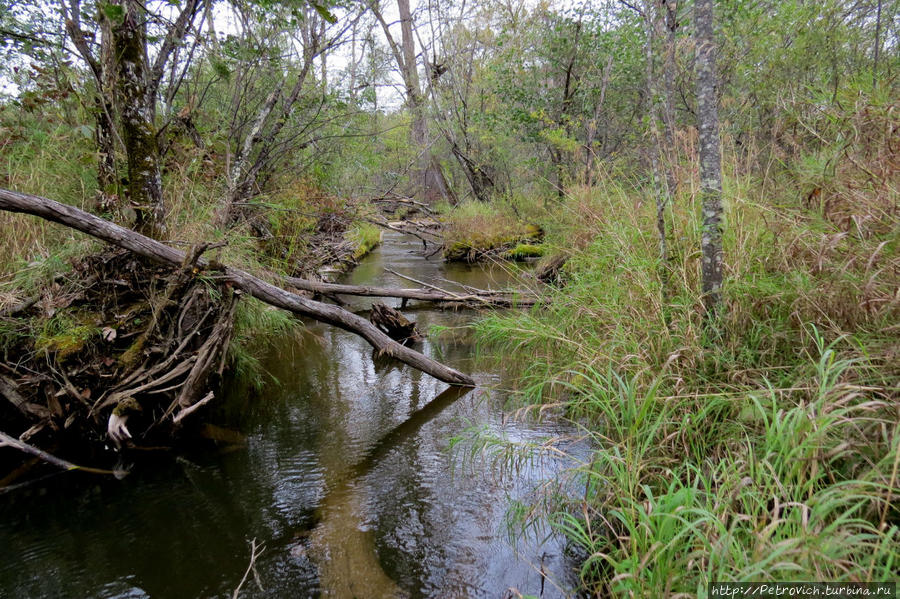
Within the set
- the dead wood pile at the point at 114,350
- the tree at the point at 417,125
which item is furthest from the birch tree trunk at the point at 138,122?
the tree at the point at 417,125

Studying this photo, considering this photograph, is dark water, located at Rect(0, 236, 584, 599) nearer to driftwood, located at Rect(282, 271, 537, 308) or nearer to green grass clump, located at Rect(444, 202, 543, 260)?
driftwood, located at Rect(282, 271, 537, 308)

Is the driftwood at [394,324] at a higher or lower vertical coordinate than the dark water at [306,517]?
higher

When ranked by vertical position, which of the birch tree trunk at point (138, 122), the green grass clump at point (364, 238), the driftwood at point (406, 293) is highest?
the birch tree trunk at point (138, 122)

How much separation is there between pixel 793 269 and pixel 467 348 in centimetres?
328

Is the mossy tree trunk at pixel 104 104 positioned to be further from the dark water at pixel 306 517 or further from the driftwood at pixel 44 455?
the dark water at pixel 306 517

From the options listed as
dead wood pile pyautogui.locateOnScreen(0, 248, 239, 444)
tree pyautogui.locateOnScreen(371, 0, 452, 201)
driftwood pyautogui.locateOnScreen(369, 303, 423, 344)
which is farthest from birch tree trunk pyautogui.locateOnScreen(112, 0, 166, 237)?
tree pyautogui.locateOnScreen(371, 0, 452, 201)

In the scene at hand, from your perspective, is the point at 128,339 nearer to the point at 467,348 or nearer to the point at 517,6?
the point at 467,348

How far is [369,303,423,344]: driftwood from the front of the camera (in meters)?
5.57

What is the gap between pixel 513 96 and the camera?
10375mm

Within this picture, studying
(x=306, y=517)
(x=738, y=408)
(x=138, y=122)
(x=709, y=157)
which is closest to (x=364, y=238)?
(x=138, y=122)

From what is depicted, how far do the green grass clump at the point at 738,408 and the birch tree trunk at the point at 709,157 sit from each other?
16 centimetres

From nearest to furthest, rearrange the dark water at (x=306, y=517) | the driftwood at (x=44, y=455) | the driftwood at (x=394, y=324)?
the dark water at (x=306, y=517)
the driftwood at (x=44, y=455)
the driftwood at (x=394, y=324)

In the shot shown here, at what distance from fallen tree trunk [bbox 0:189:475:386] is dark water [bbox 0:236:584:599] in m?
0.38

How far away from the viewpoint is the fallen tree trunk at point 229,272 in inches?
115
